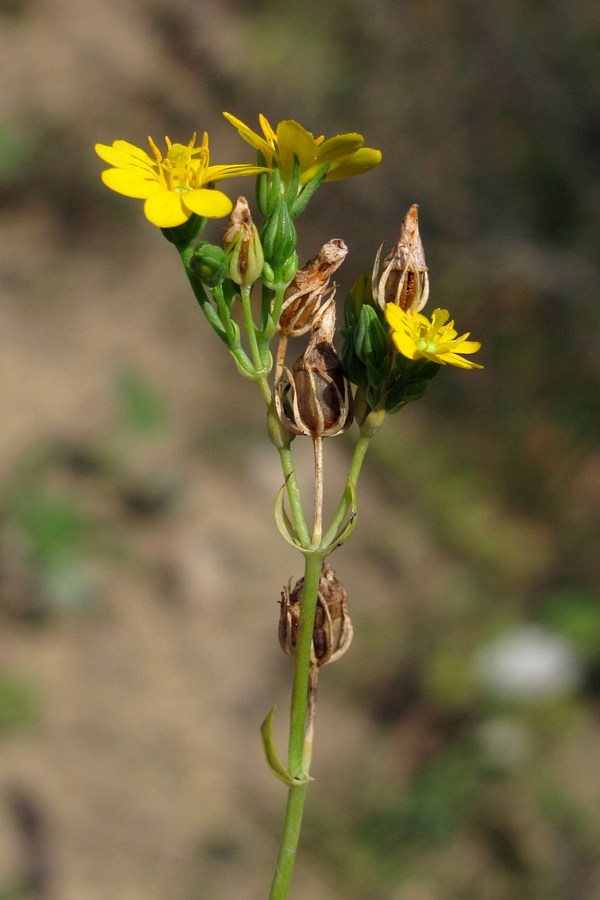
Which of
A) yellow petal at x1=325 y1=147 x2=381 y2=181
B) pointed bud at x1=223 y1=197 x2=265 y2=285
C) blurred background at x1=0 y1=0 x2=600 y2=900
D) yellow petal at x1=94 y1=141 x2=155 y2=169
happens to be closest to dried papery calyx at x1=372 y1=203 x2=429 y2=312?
yellow petal at x1=325 y1=147 x2=381 y2=181

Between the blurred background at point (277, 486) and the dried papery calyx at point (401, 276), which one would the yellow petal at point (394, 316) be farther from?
the blurred background at point (277, 486)

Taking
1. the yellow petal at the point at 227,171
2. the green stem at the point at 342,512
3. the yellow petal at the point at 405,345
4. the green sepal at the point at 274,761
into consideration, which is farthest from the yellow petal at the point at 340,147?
the green sepal at the point at 274,761

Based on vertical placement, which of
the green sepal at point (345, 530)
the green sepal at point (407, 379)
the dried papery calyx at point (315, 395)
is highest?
the green sepal at point (407, 379)

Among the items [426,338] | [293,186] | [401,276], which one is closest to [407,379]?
[426,338]

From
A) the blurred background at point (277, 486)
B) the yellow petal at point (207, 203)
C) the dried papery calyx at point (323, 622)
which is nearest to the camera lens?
the yellow petal at point (207, 203)

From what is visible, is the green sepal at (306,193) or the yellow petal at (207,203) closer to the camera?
the yellow petal at (207,203)

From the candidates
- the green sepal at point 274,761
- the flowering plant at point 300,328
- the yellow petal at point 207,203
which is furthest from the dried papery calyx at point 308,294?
the green sepal at point 274,761

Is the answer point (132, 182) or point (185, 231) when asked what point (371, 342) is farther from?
point (132, 182)

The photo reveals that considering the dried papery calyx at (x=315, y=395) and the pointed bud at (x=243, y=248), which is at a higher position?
the pointed bud at (x=243, y=248)

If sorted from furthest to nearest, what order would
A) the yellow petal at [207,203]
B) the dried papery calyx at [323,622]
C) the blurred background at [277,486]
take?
the blurred background at [277,486]
the dried papery calyx at [323,622]
the yellow petal at [207,203]
